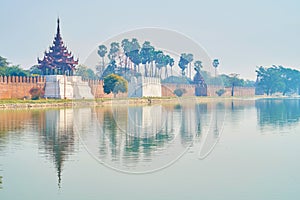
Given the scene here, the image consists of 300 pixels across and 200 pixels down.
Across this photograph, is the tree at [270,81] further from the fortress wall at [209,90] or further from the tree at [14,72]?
the tree at [14,72]

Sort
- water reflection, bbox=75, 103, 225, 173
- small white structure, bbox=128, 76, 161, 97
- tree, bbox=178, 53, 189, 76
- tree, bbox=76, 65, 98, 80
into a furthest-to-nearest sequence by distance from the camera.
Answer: tree, bbox=178, 53, 189, 76 < tree, bbox=76, 65, 98, 80 < small white structure, bbox=128, 76, 161, 97 < water reflection, bbox=75, 103, 225, 173

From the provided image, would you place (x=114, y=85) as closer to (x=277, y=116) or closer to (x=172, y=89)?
(x=172, y=89)

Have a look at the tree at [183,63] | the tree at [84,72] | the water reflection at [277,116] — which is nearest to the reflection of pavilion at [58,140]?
the water reflection at [277,116]

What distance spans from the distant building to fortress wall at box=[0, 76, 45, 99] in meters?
1.77

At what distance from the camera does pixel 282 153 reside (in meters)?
11.7

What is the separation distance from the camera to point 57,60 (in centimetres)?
4084

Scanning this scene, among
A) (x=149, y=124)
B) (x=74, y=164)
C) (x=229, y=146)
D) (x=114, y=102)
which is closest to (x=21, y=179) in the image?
(x=74, y=164)

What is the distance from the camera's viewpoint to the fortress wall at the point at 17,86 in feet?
116

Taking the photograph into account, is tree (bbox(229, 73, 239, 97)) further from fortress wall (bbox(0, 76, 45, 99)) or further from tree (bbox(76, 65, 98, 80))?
fortress wall (bbox(0, 76, 45, 99))

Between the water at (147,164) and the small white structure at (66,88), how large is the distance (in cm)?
2355

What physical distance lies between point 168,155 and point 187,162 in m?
0.83

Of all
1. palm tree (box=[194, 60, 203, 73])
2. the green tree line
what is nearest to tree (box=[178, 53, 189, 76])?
A: palm tree (box=[194, 60, 203, 73])

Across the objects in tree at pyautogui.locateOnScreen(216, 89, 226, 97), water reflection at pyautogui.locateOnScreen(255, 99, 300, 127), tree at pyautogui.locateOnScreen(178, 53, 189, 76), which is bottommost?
water reflection at pyautogui.locateOnScreen(255, 99, 300, 127)

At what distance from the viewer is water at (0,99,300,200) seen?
799 centimetres
